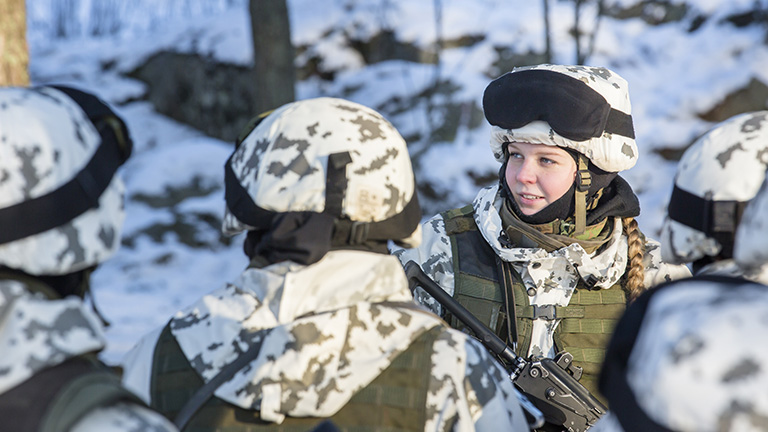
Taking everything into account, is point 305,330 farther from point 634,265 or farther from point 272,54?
point 272,54

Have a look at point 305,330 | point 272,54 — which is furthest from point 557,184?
point 272,54

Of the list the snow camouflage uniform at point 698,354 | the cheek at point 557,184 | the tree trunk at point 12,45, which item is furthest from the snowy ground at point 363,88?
the snow camouflage uniform at point 698,354

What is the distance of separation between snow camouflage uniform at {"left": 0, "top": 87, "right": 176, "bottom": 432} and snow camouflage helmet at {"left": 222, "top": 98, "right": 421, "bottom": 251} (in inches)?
15.9

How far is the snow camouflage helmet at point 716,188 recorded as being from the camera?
1.61 metres

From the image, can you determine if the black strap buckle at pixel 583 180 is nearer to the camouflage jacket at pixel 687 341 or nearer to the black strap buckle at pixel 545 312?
the black strap buckle at pixel 545 312

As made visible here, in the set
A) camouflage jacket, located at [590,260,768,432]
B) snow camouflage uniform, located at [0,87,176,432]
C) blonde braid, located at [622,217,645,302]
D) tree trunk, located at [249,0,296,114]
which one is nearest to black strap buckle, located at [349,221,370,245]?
snow camouflage uniform, located at [0,87,176,432]

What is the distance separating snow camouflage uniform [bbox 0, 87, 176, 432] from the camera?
1.21 m

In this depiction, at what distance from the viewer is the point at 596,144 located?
3.04 m

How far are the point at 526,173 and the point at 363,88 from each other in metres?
8.01

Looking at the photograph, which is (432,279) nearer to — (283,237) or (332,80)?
(283,237)

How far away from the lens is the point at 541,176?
10.1 feet

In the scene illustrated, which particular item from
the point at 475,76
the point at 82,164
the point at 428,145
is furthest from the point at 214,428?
the point at 475,76

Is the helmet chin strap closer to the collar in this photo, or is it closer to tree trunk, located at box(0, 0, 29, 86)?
the collar

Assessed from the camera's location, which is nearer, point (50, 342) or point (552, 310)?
point (50, 342)
